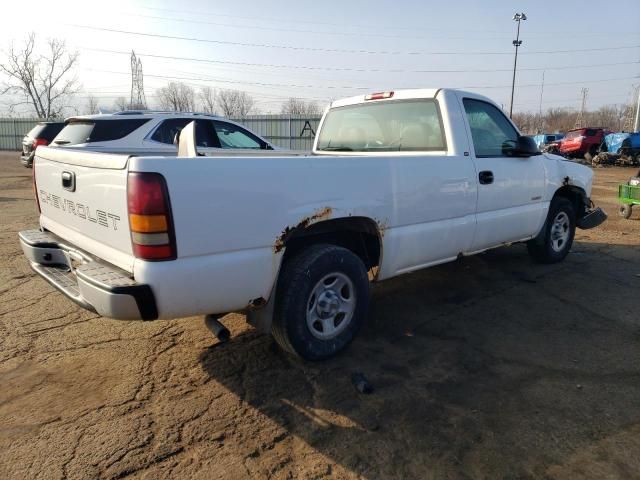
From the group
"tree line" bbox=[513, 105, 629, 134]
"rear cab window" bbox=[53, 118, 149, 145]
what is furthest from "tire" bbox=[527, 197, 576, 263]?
"tree line" bbox=[513, 105, 629, 134]

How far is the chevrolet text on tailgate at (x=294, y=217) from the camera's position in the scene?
2.50 m

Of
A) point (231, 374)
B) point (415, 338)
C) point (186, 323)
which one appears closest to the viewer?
point (231, 374)

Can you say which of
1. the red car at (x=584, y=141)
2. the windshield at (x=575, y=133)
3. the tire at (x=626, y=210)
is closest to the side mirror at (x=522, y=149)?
the tire at (x=626, y=210)

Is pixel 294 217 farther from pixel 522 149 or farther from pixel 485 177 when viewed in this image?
pixel 522 149

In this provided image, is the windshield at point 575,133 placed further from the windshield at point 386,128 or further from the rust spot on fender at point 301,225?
the rust spot on fender at point 301,225

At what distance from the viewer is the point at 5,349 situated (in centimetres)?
357

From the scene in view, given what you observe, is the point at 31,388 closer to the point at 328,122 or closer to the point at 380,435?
the point at 380,435

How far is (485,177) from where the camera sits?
433cm

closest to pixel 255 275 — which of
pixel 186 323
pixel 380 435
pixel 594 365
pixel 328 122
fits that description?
pixel 380 435

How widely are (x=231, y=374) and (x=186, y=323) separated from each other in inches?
40.6

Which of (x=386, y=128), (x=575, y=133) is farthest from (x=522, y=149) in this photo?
(x=575, y=133)

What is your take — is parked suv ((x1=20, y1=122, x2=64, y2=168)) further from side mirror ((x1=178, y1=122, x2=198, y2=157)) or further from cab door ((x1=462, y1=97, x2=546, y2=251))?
cab door ((x1=462, y1=97, x2=546, y2=251))

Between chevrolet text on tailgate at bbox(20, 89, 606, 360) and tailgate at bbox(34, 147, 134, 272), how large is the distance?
0.01m

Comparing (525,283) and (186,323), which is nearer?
(186,323)
